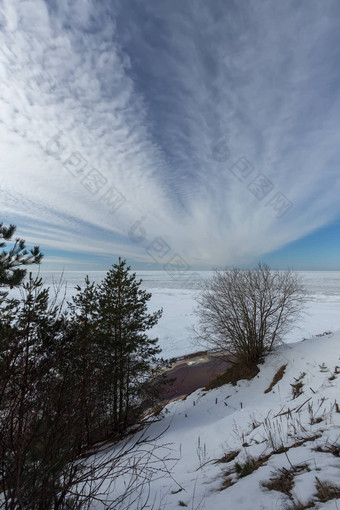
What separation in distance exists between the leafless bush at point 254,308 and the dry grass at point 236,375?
43 cm

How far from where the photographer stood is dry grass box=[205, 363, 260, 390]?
12.5 m

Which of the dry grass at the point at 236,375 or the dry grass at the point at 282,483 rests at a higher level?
the dry grass at the point at 282,483

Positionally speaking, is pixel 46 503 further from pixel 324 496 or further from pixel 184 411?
pixel 184 411

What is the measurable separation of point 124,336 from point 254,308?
306 inches

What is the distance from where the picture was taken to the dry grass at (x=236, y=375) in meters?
12.5

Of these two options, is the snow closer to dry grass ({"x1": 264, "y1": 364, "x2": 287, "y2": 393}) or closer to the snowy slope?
→ the snowy slope

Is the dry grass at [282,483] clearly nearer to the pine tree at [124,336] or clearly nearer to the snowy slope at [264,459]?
the snowy slope at [264,459]

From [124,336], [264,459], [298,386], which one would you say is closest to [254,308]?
[298,386]


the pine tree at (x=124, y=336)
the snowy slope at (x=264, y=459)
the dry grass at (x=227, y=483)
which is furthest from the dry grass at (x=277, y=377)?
the dry grass at (x=227, y=483)

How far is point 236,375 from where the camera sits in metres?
13.2

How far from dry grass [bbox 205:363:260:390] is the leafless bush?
17.0 inches

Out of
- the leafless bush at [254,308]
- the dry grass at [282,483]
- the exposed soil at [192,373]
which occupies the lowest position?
the exposed soil at [192,373]

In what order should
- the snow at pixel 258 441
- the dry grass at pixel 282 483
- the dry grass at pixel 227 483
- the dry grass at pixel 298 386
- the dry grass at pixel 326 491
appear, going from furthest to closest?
the dry grass at pixel 298 386 < the dry grass at pixel 227 483 < the snow at pixel 258 441 < the dry grass at pixel 282 483 < the dry grass at pixel 326 491

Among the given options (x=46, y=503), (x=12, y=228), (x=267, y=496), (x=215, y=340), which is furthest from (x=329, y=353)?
(x=12, y=228)
